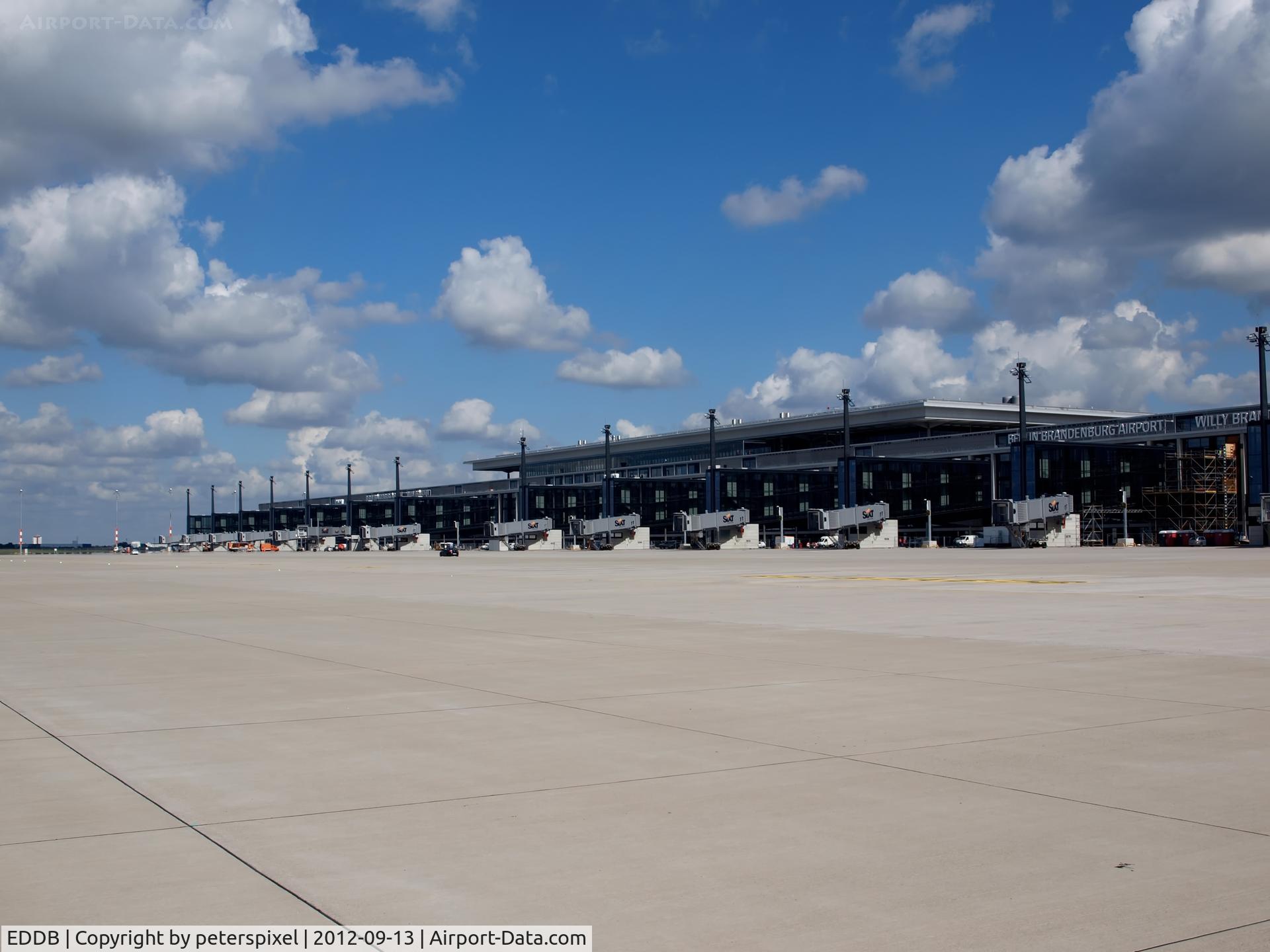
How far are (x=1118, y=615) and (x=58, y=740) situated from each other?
19824mm

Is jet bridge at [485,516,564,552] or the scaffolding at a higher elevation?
the scaffolding

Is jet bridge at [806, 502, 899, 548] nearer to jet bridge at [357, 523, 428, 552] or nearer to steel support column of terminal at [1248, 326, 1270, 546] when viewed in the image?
steel support column of terminal at [1248, 326, 1270, 546]

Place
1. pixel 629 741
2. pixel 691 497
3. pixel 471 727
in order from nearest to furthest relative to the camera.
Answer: pixel 629 741 → pixel 471 727 → pixel 691 497

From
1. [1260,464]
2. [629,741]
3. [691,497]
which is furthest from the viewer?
[691,497]

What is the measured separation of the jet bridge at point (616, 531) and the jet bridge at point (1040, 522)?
150 ft

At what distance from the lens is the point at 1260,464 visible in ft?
343

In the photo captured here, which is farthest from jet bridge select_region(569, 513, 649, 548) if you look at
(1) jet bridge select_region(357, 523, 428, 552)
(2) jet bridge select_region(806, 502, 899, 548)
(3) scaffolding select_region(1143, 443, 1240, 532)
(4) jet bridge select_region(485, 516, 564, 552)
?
(3) scaffolding select_region(1143, 443, 1240, 532)

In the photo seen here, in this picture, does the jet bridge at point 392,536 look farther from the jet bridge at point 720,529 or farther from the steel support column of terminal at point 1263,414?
the steel support column of terminal at point 1263,414

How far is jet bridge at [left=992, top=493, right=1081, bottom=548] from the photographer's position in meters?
103

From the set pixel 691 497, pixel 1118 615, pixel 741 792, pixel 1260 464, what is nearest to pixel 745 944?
pixel 741 792

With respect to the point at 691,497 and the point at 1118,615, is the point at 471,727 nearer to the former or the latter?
the point at 1118,615

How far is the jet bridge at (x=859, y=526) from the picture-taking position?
11444 centimetres

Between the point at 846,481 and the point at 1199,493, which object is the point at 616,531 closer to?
the point at 846,481

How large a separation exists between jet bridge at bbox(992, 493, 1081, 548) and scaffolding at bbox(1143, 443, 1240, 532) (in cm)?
A: 1453
